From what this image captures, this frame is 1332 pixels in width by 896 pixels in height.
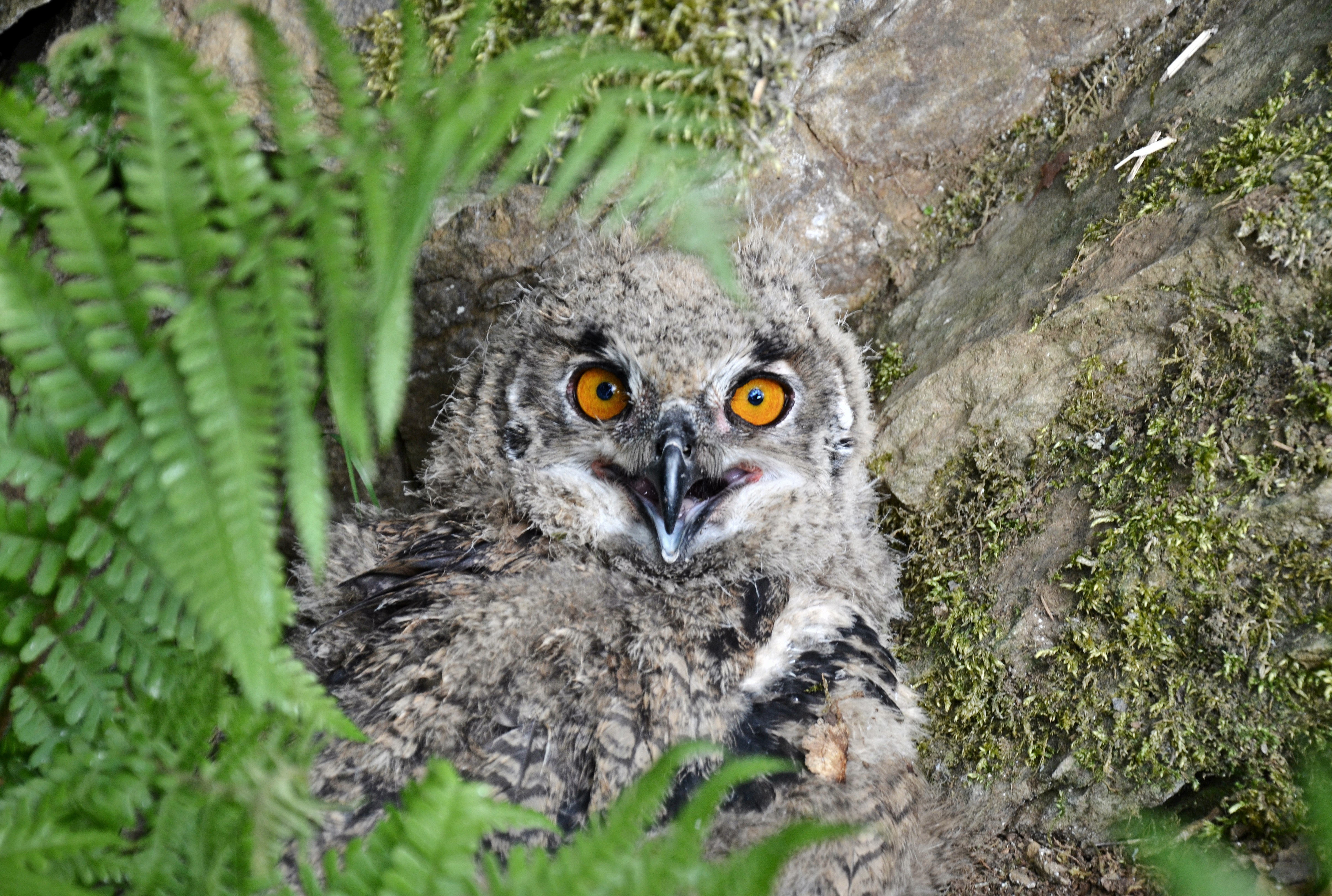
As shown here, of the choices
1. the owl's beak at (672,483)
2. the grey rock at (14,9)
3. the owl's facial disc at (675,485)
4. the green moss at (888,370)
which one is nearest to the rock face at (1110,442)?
the green moss at (888,370)

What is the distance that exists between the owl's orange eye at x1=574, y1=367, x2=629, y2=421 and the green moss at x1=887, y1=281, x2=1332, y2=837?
125 centimetres

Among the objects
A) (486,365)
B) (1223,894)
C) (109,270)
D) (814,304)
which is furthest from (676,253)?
(1223,894)

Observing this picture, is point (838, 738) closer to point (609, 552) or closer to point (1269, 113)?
point (609, 552)

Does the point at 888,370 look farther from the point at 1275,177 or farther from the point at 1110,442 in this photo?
the point at 1275,177

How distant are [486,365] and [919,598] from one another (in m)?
1.77

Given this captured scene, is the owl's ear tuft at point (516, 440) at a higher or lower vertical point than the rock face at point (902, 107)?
lower

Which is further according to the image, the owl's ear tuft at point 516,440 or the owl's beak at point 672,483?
the owl's ear tuft at point 516,440

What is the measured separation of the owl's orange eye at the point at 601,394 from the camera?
2910 millimetres

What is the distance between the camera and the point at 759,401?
2.93 metres

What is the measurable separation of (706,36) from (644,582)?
70.0 inches

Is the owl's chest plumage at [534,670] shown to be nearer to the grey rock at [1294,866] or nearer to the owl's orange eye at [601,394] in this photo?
the owl's orange eye at [601,394]

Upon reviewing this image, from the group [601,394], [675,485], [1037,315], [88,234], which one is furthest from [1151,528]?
[88,234]

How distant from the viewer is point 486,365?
319cm

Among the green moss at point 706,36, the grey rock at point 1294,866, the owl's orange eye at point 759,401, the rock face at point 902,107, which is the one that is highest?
the green moss at point 706,36
